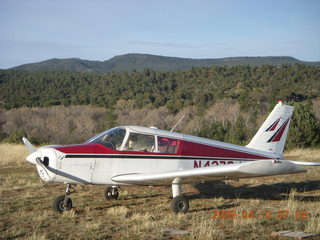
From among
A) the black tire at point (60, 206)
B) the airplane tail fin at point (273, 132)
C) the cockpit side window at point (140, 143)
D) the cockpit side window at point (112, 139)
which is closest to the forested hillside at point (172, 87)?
the airplane tail fin at point (273, 132)

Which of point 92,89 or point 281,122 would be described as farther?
point 92,89

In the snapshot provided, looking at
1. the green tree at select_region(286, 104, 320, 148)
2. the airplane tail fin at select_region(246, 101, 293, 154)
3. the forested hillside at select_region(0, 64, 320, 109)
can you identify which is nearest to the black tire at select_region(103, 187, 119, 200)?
the airplane tail fin at select_region(246, 101, 293, 154)

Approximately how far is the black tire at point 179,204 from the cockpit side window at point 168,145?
3.74ft

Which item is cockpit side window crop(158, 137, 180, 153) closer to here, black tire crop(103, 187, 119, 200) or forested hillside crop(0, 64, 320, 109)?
black tire crop(103, 187, 119, 200)

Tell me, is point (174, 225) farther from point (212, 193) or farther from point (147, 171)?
point (212, 193)

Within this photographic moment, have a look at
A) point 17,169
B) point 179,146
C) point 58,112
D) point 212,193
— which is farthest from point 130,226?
point 58,112

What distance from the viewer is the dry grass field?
6.22 m

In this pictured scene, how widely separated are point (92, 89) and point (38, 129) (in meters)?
34.3

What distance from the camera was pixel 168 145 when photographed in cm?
873

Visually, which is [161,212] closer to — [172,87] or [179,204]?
[179,204]

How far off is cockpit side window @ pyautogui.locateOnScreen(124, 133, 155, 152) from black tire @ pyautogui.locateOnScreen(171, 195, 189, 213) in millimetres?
1225

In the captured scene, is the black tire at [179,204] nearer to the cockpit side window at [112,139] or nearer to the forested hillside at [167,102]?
the cockpit side window at [112,139]

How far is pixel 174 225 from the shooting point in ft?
22.4

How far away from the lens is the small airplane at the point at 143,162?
760 cm
